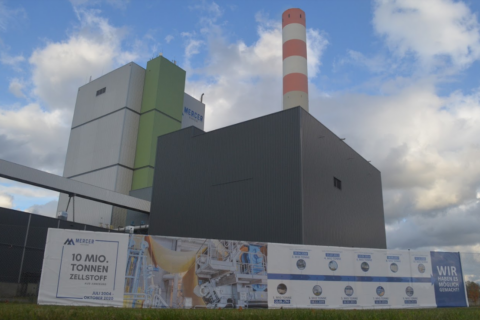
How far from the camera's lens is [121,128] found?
41.4 meters

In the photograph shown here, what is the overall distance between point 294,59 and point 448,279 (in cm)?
2601

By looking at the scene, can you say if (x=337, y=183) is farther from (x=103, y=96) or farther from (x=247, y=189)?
(x=103, y=96)

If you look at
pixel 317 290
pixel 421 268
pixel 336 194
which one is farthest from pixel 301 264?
pixel 336 194

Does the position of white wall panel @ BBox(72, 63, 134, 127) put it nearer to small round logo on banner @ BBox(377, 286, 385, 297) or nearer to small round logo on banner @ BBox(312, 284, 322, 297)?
small round logo on banner @ BBox(312, 284, 322, 297)

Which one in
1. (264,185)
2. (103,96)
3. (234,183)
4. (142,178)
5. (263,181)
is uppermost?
(103,96)

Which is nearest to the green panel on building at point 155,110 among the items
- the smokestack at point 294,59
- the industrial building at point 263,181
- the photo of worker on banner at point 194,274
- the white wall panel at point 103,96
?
the industrial building at point 263,181

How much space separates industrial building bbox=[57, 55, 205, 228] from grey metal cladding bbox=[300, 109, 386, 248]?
1878cm

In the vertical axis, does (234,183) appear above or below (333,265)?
above

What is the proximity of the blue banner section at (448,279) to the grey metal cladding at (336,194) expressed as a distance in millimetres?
8326

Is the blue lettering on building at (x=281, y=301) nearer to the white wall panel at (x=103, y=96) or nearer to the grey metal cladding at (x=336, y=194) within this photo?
the grey metal cladding at (x=336, y=194)

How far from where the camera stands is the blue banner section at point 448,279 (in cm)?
1404

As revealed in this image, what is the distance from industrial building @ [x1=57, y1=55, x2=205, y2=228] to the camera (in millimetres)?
40281

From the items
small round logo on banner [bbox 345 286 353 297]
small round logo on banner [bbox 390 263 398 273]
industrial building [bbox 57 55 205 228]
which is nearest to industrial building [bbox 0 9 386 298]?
industrial building [bbox 57 55 205 228]

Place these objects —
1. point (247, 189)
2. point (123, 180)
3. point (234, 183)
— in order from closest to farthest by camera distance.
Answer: point (247, 189), point (234, 183), point (123, 180)
